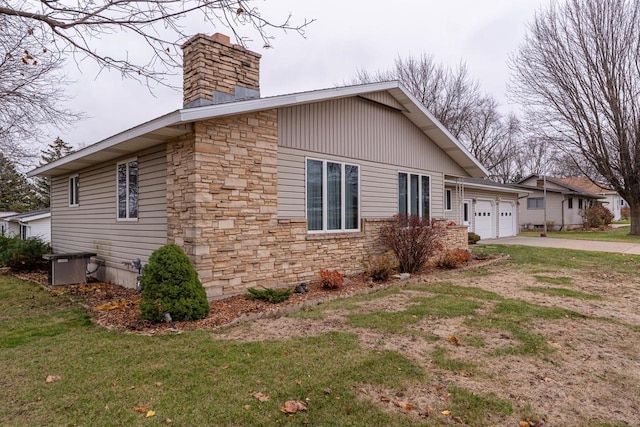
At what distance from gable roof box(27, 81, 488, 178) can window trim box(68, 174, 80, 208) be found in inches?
10.5

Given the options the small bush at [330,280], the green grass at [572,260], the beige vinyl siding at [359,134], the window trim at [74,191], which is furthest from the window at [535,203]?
the window trim at [74,191]

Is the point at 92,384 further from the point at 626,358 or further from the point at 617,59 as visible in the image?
the point at 617,59

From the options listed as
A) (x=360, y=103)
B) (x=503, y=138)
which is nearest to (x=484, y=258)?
(x=360, y=103)

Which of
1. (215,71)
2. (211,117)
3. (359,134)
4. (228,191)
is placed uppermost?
(215,71)

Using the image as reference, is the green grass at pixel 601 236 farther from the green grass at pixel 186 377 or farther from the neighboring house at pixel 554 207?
the green grass at pixel 186 377

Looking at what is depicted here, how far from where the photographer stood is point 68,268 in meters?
8.99

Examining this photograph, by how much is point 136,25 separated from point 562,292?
336 inches

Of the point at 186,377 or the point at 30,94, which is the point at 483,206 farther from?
the point at 186,377

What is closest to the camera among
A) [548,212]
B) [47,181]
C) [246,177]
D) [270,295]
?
[270,295]

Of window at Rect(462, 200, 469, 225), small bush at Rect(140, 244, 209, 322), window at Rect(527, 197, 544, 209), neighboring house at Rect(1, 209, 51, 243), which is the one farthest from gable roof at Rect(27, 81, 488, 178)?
window at Rect(527, 197, 544, 209)

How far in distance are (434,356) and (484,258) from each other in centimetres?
884

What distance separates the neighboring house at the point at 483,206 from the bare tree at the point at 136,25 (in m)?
13.7

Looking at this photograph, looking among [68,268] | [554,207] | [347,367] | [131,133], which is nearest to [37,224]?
[68,268]

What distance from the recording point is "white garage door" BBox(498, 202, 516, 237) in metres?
22.2
